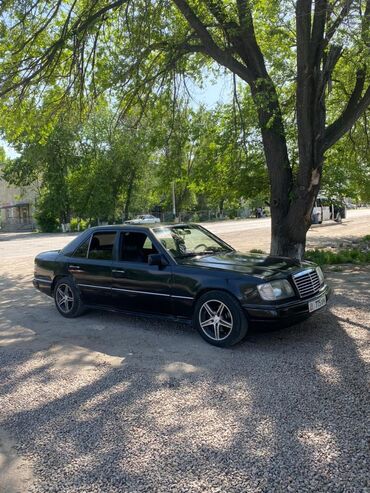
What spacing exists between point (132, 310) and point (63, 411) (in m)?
2.54

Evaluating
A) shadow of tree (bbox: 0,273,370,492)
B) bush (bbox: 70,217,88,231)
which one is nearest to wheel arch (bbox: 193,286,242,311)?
shadow of tree (bbox: 0,273,370,492)

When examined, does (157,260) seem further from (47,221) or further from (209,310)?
(47,221)

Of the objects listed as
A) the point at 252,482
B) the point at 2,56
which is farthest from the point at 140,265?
the point at 2,56

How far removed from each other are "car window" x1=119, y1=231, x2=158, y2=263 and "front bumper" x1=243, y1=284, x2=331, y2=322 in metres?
1.76

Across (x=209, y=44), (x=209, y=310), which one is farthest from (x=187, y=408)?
(x=209, y=44)

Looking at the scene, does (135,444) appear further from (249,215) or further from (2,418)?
(249,215)

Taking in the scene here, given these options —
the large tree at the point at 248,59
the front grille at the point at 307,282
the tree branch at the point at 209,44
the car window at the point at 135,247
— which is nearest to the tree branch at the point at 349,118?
the large tree at the point at 248,59

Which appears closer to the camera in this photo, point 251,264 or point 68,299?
point 251,264

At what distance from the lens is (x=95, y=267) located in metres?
6.78

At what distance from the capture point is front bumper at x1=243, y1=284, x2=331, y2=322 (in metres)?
5.01

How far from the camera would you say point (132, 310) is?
6.32m

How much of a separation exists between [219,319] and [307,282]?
1.21 meters

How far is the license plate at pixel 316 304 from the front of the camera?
5.36 m

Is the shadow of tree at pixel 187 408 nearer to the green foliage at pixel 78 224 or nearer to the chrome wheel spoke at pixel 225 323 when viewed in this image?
the chrome wheel spoke at pixel 225 323
